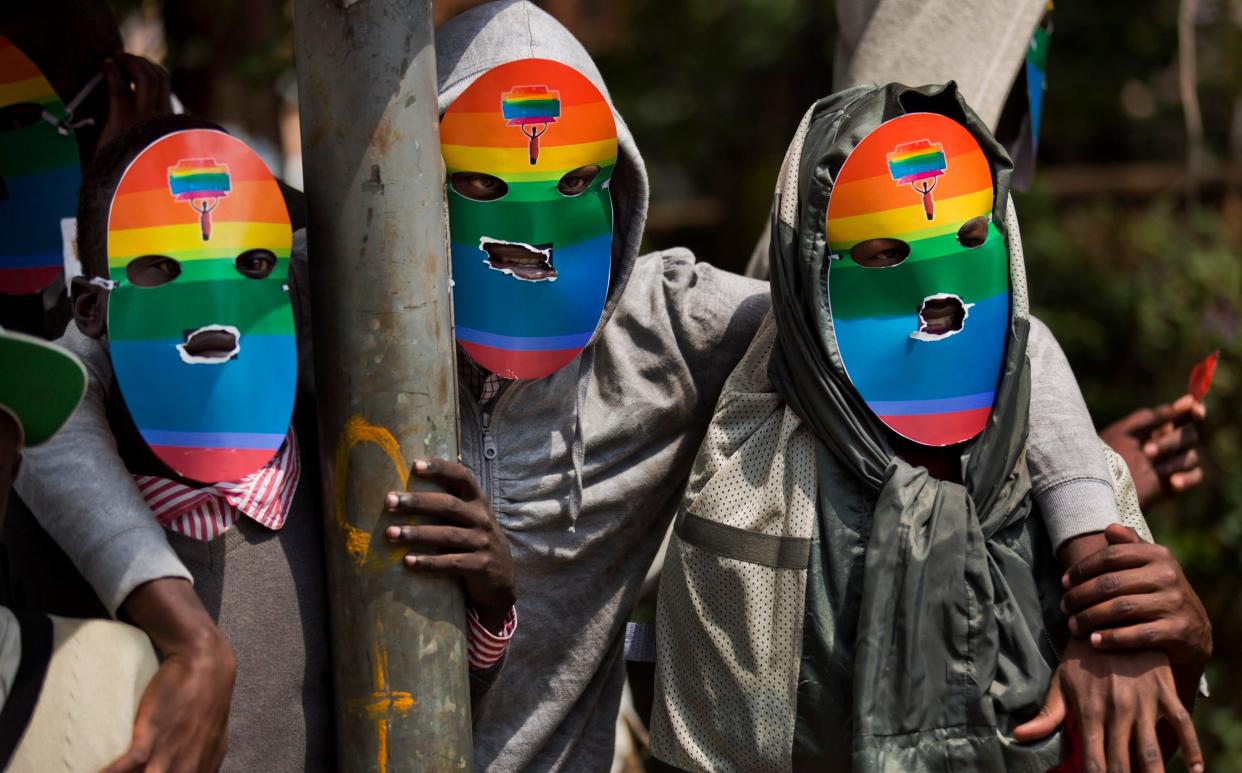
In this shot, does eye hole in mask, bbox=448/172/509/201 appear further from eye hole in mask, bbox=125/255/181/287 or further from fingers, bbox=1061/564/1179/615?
fingers, bbox=1061/564/1179/615

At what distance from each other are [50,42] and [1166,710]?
2558mm

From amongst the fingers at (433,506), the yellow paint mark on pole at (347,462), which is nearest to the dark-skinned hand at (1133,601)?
the fingers at (433,506)

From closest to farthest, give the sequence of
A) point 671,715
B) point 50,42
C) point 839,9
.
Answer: point 671,715 → point 50,42 → point 839,9

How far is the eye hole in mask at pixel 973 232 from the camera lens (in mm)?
2568

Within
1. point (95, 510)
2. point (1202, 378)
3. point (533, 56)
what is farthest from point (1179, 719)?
point (95, 510)

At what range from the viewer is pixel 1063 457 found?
258cm

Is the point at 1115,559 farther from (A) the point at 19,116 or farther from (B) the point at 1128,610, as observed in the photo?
(A) the point at 19,116

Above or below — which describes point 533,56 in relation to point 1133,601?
above

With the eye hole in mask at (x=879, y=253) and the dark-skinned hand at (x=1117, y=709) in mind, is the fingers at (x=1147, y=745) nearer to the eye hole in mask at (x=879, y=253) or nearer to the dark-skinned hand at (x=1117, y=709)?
the dark-skinned hand at (x=1117, y=709)

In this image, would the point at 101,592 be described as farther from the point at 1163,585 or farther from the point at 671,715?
the point at 1163,585

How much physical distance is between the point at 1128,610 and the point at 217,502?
1.44 meters

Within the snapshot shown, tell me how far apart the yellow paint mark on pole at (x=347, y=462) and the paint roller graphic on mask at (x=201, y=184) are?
0.36 m

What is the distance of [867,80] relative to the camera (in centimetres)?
371

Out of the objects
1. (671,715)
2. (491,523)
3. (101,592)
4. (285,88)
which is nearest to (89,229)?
(101,592)
